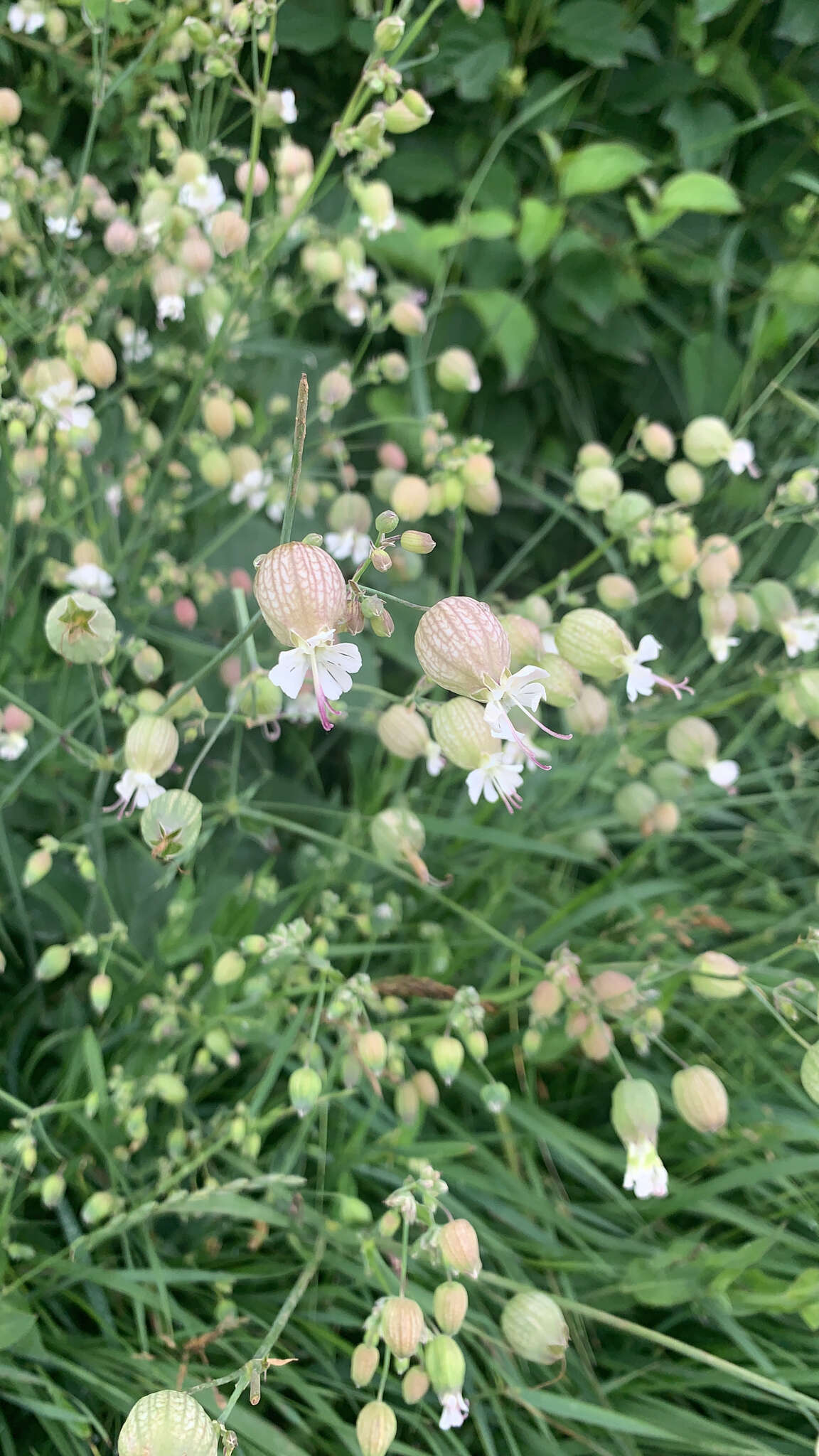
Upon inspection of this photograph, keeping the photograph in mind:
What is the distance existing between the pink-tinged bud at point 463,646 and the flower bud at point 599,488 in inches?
19.6

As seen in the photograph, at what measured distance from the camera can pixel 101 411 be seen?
1.28 metres

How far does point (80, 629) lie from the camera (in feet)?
2.46

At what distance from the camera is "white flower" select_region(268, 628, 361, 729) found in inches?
21.9

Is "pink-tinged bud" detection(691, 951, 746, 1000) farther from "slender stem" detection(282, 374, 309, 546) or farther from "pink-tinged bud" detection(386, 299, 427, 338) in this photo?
"pink-tinged bud" detection(386, 299, 427, 338)

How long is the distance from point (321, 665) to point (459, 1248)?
417 mm

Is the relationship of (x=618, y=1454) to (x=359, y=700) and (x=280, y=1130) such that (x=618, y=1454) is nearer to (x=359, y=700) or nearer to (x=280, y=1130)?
(x=280, y=1130)

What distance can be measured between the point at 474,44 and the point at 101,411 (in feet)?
2.29

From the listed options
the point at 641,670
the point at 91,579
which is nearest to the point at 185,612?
the point at 91,579

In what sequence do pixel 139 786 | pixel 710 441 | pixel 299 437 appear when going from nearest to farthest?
1. pixel 299 437
2. pixel 139 786
3. pixel 710 441

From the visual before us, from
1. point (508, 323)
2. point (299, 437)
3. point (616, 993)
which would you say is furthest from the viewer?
point (508, 323)

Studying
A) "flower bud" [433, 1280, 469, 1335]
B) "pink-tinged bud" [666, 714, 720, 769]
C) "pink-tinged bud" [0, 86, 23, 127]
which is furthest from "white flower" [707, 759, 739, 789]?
"pink-tinged bud" [0, 86, 23, 127]

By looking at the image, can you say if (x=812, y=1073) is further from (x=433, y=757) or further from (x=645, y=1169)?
(x=433, y=757)

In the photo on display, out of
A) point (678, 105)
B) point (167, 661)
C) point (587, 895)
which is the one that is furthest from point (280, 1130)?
point (678, 105)

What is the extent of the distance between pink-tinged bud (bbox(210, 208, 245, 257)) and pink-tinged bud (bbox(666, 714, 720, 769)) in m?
0.64
